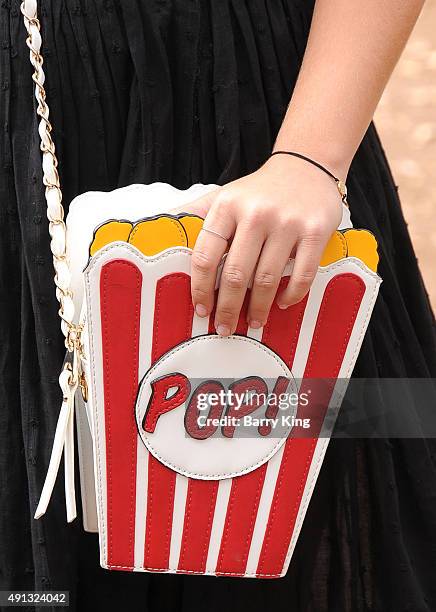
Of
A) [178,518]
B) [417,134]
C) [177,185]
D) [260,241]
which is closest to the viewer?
[260,241]

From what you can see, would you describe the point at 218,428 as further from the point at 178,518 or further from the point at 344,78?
the point at 344,78

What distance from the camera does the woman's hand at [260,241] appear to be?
0.73 metres

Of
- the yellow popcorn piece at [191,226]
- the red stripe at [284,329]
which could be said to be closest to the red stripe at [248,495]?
the red stripe at [284,329]

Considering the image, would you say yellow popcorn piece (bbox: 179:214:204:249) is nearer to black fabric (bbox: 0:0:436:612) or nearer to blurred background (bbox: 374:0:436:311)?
black fabric (bbox: 0:0:436:612)

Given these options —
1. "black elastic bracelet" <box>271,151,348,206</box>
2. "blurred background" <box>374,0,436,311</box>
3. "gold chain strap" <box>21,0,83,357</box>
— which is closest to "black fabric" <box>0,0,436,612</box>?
"gold chain strap" <box>21,0,83,357</box>

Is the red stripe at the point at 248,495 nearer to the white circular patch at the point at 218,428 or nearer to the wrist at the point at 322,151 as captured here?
the white circular patch at the point at 218,428

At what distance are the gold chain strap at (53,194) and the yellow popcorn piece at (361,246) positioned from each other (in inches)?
10.1

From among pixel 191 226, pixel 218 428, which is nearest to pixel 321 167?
pixel 191 226

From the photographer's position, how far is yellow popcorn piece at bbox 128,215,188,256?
752 millimetres

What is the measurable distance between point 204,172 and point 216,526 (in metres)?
0.37

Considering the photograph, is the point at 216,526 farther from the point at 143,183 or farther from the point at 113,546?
the point at 143,183

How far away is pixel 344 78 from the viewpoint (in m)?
0.83

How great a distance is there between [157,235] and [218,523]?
0.94 ft

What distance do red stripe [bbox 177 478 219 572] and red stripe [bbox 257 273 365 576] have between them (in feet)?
0.19
